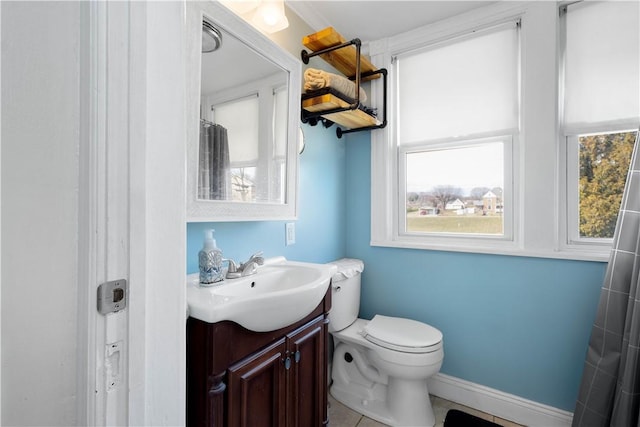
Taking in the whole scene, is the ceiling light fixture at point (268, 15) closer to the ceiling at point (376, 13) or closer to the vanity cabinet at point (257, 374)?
the ceiling at point (376, 13)

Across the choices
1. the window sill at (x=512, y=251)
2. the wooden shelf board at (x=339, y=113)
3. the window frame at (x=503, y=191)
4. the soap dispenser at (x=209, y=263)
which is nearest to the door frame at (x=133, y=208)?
the soap dispenser at (x=209, y=263)

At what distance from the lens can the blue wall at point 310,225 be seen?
1254mm

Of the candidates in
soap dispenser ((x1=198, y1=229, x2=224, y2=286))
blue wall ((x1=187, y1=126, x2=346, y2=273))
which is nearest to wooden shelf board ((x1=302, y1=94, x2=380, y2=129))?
blue wall ((x1=187, y1=126, x2=346, y2=273))

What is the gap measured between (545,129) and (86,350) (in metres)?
1.98

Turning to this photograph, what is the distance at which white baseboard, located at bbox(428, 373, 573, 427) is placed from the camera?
1.48 m

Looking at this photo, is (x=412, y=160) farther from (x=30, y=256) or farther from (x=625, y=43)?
(x=30, y=256)

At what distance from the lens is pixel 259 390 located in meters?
0.94

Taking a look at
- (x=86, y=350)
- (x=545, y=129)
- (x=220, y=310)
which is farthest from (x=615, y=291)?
(x=86, y=350)

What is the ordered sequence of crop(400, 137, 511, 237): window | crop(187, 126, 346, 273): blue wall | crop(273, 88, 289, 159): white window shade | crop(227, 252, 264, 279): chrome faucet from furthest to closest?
crop(400, 137, 511, 237): window, crop(273, 88, 289, 159): white window shade, crop(187, 126, 346, 273): blue wall, crop(227, 252, 264, 279): chrome faucet

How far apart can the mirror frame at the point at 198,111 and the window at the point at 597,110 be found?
56.1 inches

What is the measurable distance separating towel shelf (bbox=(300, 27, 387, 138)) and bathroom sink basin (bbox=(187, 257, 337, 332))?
843 millimetres

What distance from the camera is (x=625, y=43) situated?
140 centimetres

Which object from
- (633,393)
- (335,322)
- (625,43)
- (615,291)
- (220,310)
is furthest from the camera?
(335,322)

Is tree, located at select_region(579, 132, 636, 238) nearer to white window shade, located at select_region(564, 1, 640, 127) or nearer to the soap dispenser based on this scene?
white window shade, located at select_region(564, 1, 640, 127)
